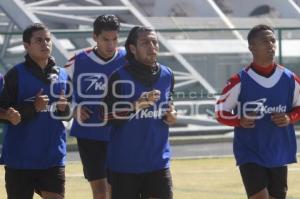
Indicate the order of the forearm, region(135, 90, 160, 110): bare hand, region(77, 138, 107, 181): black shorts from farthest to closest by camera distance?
region(77, 138, 107, 181): black shorts → the forearm → region(135, 90, 160, 110): bare hand

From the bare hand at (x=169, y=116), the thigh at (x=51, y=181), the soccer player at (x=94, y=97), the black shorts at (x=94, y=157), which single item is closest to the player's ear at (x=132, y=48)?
the bare hand at (x=169, y=116)

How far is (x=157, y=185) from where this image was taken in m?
7.05

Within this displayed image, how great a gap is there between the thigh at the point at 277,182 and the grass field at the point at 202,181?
3283mm

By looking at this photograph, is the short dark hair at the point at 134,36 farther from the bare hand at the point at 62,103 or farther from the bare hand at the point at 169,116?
the bare hand at the point at 62,103

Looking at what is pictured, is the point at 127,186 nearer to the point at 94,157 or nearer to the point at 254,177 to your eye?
the point at 254,177

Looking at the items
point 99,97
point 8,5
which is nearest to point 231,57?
point 8,5

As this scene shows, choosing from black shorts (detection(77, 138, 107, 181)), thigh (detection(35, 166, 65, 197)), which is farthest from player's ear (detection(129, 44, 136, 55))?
black shorts (detection(77, 138, 107, 181))

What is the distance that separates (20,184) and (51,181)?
25 centimetres

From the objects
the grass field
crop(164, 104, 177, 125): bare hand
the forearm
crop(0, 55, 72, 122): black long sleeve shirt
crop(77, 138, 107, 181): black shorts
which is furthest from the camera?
the grass field

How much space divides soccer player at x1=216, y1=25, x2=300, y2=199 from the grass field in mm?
3369

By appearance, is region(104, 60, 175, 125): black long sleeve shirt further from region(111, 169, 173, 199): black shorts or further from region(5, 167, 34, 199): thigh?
region(5, 167, 34, 199): thigh

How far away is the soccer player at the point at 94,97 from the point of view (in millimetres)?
8570

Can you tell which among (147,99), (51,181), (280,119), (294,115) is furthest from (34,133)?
(294,115)

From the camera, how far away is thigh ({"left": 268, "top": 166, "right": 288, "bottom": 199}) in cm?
758
